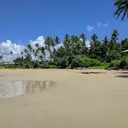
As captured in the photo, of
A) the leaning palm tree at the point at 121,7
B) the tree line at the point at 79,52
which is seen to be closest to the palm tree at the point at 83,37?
the tree line at the point at 79,52

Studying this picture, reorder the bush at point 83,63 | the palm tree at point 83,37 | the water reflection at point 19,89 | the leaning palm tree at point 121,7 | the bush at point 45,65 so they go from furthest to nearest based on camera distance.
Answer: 1. the palm tree at point 83,37
2. the bush at point 45,65
3. the bush at point 83,63
4. the leaning palm tree at point 121,7
5. the water reflection at point 19,89

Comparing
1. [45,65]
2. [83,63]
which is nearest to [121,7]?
[83,63]

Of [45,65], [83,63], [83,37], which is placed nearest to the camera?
[83,63]

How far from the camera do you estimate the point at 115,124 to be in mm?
6031

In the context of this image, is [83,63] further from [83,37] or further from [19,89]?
[19,89]

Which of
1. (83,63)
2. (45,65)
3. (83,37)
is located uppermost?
(83,37)

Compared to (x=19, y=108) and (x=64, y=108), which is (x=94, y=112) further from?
(x=19, y=108)

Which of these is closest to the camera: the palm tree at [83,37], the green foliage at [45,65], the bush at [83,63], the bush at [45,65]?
the bush at [83,63]

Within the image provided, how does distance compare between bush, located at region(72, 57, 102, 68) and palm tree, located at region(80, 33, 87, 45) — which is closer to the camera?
bush, located at region(72, 57, 102, 68)

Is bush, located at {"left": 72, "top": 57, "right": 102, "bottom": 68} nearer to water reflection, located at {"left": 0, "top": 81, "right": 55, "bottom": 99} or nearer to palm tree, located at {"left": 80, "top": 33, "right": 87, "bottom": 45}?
palm tree, located at {"left": 80, "top": 33, "right": 87, "bottom": 45}

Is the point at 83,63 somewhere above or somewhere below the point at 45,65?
above

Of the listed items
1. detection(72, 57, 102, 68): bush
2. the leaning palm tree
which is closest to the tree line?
detection(72, 57, 102, 68): bush

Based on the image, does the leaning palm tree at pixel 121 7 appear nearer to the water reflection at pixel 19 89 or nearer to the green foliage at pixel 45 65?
the water reflection at pixel 19 89

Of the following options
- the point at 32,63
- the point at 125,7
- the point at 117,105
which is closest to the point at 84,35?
the point at 32,63
